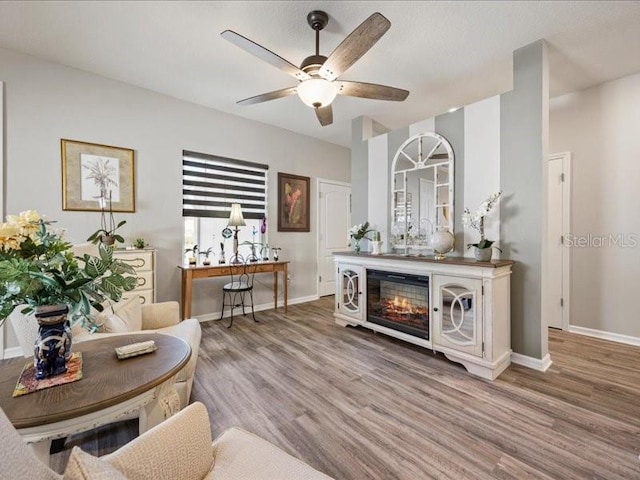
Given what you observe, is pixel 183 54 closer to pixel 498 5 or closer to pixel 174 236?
pixel 174 236

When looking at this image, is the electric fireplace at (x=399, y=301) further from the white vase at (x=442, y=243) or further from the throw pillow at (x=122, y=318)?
the throw pillow at (x=122, y=318)

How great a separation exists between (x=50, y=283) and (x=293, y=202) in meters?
3.83

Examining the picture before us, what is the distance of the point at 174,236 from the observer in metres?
3.62

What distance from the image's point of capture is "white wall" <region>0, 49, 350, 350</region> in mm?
2734

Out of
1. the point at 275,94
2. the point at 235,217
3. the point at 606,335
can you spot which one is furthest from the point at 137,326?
the point at 606,335

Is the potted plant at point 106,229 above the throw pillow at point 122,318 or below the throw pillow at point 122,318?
above

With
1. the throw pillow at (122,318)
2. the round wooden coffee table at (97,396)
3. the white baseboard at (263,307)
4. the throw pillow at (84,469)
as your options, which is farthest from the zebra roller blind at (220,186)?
the throw pillow at (84,469)

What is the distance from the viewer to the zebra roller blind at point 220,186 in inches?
148

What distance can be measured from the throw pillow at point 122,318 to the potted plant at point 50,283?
0.78 m

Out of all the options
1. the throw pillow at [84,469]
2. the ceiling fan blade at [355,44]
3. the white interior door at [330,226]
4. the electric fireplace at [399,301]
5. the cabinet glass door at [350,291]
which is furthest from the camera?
the white interior door at [330,226]

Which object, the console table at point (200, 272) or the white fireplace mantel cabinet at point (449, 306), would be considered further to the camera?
the console table at point (200, 272)

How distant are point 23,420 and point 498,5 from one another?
336cm

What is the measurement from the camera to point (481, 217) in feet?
8.69

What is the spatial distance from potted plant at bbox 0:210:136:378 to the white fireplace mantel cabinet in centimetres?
241
